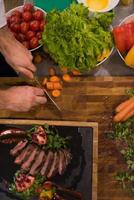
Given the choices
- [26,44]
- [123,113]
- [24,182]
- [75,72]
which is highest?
[26,44]

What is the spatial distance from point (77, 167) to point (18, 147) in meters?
0.23

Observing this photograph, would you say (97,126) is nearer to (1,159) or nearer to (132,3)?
(1,159)

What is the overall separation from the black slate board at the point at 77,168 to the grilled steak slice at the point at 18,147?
2cm

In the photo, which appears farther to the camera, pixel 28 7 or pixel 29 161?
pixel 28 7

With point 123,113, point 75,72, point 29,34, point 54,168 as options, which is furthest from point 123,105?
point 29,34

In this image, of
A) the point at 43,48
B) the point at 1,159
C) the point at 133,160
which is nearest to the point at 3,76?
the point at 43,48

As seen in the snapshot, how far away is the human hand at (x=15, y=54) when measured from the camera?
1.60 m

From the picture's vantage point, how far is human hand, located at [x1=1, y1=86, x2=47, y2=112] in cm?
166

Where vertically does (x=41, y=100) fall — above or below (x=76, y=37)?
below

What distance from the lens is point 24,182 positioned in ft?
5.41

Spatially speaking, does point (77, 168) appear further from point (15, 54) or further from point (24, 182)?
point (15, 54)

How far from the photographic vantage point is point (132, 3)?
1.85m

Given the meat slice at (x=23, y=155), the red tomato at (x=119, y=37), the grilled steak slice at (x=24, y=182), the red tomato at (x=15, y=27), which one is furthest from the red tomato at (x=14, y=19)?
the grilled steak slice at (x=24, y=182)

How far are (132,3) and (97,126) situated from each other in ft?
1.83
